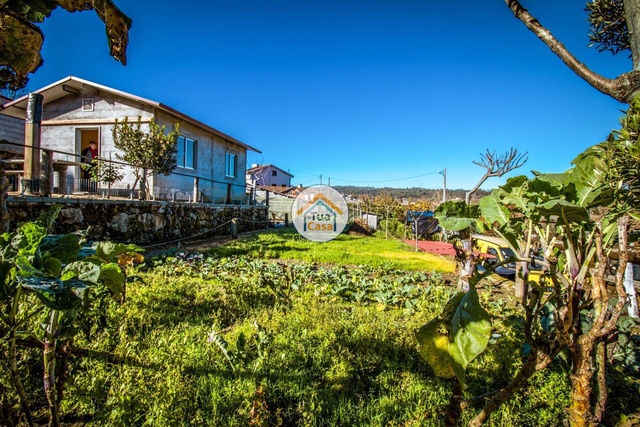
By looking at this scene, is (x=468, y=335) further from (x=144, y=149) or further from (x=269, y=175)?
(x=269, y=175)

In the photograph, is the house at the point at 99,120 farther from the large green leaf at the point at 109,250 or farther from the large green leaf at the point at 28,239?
the large green leaf at the point at 28,239

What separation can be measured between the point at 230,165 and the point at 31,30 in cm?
1712

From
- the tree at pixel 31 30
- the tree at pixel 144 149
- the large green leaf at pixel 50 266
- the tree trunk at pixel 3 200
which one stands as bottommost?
the large green leaf at pixel 50 266

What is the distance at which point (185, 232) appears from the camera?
11.3 metres

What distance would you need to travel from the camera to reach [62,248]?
1.35 meters

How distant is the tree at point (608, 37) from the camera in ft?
3.12

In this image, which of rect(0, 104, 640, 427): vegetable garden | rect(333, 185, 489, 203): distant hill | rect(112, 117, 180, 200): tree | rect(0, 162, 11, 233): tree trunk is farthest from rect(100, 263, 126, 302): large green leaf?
rect(333, 185, 489, 203): distant hill

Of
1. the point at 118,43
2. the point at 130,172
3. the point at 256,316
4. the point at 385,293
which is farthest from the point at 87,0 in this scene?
the point at 130,172

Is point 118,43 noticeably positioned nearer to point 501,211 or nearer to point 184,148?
point 501,211

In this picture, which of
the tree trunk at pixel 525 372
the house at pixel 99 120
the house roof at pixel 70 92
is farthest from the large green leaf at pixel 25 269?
the house roof at pixel 70 92

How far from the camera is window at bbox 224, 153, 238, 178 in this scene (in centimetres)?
1733

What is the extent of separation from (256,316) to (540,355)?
9.56 ft

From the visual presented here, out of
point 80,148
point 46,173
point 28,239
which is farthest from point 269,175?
point 28,239

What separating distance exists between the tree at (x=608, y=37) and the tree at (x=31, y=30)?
160 centimetres
